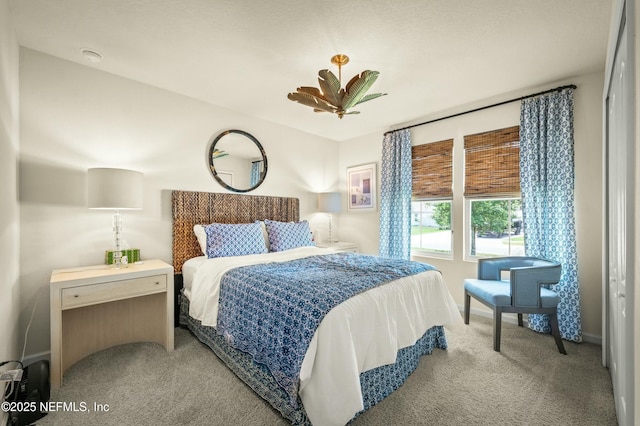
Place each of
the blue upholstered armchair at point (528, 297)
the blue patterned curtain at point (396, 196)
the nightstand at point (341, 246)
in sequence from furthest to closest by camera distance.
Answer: the nightstand at point (341, 246)
the blue patterned curtain at point (396, 196)
the blue upholstered armchair at point (528, 297)

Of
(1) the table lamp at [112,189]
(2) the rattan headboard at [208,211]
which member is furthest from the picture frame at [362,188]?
(1) the table lamp at [112,189]

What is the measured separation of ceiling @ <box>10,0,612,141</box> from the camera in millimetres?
1871

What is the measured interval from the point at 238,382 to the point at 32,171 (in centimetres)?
247

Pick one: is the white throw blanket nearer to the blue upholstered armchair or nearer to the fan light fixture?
the blue upholstered armchair

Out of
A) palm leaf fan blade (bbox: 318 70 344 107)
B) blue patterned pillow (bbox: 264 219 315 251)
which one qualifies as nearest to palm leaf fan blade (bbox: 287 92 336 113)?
palm leaf fan blade (bbox: 318 70 344 107)

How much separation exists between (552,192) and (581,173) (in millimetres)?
296

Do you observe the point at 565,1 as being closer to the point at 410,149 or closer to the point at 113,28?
the point at 410,149

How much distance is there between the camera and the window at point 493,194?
10.5 feet

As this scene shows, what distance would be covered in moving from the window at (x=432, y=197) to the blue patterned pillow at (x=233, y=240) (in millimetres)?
2334

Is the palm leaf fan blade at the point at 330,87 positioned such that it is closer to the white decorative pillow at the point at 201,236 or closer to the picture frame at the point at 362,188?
the white decorative pillow at the point at 201,236

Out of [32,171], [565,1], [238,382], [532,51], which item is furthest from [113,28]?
[532,51]

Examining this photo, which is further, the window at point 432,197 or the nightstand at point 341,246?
the nightstand at point 341,246

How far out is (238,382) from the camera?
78.9 inches

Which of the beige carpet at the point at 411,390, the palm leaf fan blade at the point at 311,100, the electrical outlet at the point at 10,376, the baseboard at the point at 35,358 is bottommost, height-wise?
the beige carpet at the point at 411,390
